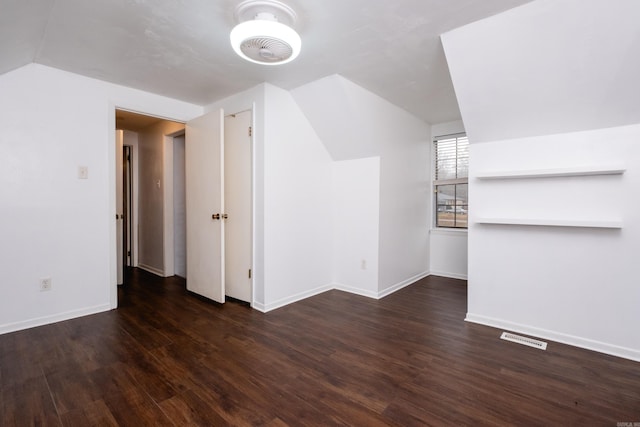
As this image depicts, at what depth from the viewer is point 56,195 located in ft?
8.99

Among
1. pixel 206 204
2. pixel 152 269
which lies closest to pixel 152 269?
pixel 152 269

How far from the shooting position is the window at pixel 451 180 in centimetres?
452

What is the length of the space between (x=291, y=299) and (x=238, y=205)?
119 cm

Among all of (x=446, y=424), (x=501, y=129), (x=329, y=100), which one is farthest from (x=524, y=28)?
(x=446, y=424)

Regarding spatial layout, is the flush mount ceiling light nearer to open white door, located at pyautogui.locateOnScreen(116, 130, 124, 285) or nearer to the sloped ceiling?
the sloped ceiling

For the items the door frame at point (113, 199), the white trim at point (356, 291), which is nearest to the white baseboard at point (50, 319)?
the door frame at point (113, 199)

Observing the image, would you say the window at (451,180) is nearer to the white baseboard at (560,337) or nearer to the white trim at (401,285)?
the white trim at (401,285)

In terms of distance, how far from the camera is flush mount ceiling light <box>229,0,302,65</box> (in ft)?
5.82

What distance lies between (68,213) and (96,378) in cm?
169

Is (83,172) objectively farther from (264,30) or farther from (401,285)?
(401,285)

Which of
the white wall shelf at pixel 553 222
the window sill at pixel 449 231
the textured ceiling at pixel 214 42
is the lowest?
the window sill at pixel 449 231

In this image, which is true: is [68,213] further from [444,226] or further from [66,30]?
[444,226]

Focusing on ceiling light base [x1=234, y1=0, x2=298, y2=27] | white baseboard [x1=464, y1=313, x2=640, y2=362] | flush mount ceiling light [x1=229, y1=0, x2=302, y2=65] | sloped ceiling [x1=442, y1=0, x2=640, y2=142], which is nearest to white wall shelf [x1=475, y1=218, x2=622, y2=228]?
sloped ceiling [x1=442, y1=0, x2=640, y2=142]

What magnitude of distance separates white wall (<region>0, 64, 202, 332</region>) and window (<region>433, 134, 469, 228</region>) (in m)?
4.21
